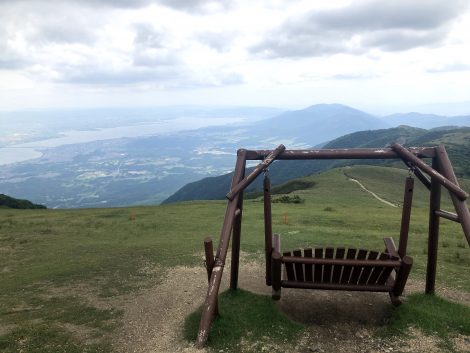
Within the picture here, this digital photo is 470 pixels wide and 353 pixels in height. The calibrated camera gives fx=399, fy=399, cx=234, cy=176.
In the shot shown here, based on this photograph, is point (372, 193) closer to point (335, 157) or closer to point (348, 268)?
point (335, 157)

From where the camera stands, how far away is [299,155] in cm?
1188

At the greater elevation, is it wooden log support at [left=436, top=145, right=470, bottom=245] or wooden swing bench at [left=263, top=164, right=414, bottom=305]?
wooden log support at [left=436, top=145, right=470, bottom=245]

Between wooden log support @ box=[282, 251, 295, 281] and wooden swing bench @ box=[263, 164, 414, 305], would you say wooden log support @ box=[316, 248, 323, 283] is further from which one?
wooden log support @ box=[282, 251, 295, 281]

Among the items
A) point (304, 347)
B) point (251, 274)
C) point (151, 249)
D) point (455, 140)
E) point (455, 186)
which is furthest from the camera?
point (455, 140)

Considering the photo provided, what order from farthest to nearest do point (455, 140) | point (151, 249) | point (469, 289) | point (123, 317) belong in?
point (455, 140) → point (151, 249) → point (469, 289) → point (123, 317)

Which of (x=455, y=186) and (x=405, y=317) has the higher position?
(x=455, y=186)

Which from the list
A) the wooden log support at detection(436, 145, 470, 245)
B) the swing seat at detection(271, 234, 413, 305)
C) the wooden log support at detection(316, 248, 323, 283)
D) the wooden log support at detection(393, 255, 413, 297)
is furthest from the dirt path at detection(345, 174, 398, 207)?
the wooden log support at detection(316, 248, 323, 283)

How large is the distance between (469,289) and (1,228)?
28824 millimetres

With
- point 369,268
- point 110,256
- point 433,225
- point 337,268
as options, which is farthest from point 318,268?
point 110,256

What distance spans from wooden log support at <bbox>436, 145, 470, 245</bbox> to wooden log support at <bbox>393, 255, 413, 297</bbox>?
153cm

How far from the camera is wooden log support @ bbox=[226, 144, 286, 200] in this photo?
11031mm

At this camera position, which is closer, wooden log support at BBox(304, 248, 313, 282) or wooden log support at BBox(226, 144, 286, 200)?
wooden log support at BBox(304, 248, 313, 282)

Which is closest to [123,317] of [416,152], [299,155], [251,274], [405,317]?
[251,274]

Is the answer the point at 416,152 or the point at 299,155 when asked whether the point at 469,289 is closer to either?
the point at 416,152
